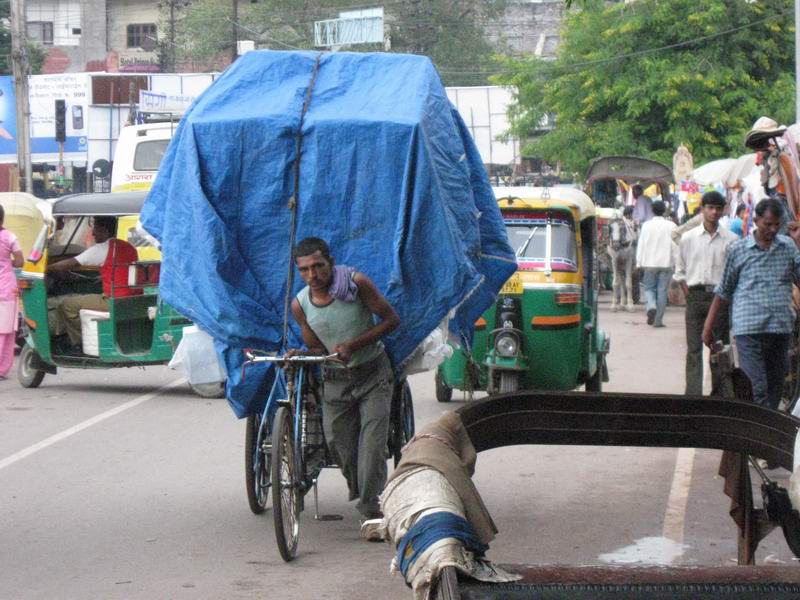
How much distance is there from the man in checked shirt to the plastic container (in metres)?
6.78

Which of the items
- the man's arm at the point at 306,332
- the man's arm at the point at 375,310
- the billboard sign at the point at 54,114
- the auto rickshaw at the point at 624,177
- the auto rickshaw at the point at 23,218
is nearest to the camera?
the man's arm at the point at 375,310

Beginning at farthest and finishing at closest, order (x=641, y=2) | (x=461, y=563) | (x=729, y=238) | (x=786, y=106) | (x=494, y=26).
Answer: (x=494, y=26)
(x=641, y=2)
(x=786, y=106)
(x=729, y=238)
(x=461, y=563)

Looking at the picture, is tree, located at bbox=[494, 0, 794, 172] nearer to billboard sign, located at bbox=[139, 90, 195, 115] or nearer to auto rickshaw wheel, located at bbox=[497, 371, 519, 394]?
billboard sign, located at bbox=[139, 90, 195, 115]

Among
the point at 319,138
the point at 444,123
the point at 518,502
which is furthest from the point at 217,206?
the point at 518,502

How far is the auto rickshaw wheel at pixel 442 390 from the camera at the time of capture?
13.0m

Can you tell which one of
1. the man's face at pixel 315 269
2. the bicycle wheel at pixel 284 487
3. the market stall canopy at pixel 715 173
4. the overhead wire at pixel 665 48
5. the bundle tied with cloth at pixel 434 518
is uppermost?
the overhead wire at pixel 665 48

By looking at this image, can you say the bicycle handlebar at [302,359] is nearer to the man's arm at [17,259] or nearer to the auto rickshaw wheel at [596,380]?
the auto rickshaw wheel at [596,380]

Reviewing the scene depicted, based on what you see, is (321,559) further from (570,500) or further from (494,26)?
(494,26)

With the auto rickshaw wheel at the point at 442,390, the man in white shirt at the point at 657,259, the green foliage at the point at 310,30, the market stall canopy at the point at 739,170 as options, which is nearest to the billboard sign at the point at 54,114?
the green foliage at the point at 310,30

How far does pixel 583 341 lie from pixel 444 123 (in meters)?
5.07

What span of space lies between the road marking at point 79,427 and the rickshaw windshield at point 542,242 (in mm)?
3863

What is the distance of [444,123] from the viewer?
805cm

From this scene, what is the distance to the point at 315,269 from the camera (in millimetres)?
7336

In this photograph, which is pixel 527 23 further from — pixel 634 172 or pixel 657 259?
pixel 657 259
